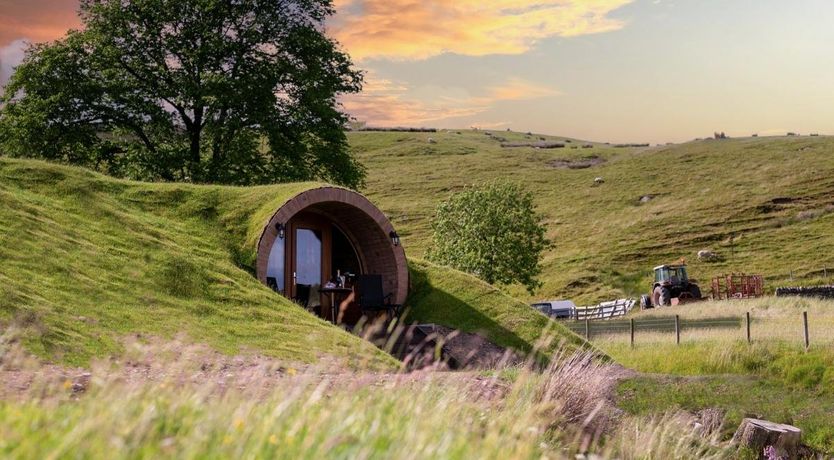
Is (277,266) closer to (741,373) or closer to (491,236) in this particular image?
(741,373)

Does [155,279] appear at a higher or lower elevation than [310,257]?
lower

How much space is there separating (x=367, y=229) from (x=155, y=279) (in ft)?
21.4

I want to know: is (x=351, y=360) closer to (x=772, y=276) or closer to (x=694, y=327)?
(x=694, y=327)

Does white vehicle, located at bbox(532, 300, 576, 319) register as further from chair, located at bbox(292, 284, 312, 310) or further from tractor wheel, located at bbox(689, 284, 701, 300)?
chair, located at bbox(292, 284, 312, 310)

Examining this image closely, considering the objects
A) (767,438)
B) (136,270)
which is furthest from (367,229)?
(767,438)

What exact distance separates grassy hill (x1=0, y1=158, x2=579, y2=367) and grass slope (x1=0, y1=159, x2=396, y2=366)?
3 cm

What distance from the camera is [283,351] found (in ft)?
47.6

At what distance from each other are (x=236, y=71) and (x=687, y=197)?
50211 millimetres

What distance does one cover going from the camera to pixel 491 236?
142 feet

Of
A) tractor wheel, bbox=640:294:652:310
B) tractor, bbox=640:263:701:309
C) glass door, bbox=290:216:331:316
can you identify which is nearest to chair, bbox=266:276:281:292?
glass door, bbox=290:216:331:316

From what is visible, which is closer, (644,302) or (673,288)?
(673,288)

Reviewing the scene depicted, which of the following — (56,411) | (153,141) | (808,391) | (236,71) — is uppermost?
(236,71)

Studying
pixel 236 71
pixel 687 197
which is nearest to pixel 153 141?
pixel 236 71

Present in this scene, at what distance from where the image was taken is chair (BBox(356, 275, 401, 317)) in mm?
20719
